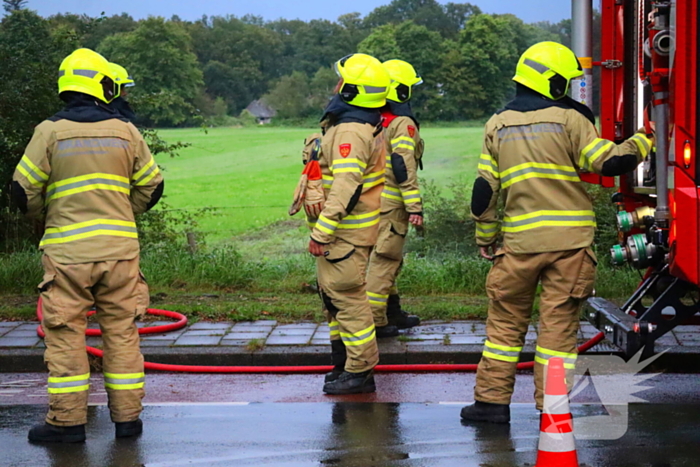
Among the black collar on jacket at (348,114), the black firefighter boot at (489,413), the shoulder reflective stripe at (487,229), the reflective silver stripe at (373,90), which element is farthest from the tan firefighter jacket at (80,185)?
the black firefighter boot at (489,413)

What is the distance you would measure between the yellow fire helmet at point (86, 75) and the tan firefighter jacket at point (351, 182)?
4.44 feet

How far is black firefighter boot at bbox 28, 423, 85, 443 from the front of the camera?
202 inches

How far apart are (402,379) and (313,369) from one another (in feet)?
1.96

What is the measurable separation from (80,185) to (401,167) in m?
2.51

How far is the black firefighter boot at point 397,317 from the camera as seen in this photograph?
762cm

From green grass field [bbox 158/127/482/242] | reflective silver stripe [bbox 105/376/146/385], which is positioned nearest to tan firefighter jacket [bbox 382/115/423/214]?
reflective silver stripe [bbox 105/376/146/385]

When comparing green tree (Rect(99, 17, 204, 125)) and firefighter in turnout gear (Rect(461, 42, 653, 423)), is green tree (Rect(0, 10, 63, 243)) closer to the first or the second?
green tree (Rect(99, 17, 204, 125))

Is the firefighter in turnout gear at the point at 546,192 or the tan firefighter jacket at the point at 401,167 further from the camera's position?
the tan firefighter jacket at the point at 401,167

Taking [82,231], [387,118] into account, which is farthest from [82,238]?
[387,118]

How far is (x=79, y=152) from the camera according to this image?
16.8ft

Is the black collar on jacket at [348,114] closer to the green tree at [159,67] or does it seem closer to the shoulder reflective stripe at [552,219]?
the shoulder reflective stripe at [552,219]

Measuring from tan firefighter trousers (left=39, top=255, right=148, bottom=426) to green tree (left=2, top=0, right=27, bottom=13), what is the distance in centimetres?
622

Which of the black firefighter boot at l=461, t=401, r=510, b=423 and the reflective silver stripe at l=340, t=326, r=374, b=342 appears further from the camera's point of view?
the reflective silver stripe at l=340, t=326, r=374, b=342

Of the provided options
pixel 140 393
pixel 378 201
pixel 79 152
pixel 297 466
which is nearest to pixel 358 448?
pixel 297 466
